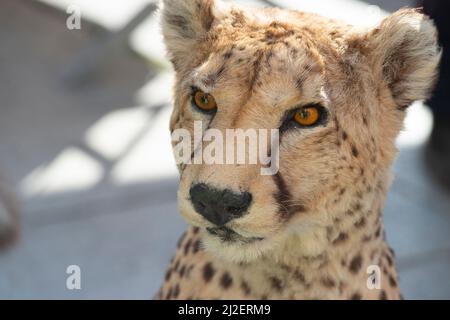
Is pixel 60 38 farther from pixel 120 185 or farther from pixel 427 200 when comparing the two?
pixel 427 200

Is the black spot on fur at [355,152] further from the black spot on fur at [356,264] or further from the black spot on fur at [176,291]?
the black spot on fur at [176,291]

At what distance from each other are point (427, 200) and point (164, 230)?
68.1 inches

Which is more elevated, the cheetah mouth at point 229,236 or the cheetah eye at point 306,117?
the cheetah eye at point 306,117

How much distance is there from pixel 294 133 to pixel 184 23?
64 centimetres

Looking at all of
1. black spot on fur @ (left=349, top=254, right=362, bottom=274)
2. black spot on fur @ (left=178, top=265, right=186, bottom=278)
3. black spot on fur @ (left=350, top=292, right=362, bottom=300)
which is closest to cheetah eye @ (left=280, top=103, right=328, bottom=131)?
black spot on fur @ (left=349, top=254, right=362, bottom=274)

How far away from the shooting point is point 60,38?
7801 mm

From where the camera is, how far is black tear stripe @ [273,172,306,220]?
9.02ft

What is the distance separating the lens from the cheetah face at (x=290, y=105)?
8.79 feet

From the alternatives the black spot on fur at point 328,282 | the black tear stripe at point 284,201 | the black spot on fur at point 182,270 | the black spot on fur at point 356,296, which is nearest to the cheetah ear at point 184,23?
the black tear stripe at point 284,201

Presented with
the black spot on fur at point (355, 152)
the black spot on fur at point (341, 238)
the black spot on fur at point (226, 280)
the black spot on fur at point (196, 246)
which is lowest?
the black spot on fur at point (226, 280)

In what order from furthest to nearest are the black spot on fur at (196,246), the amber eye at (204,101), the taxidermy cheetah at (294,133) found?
1. the black spot on fur at (196,246)
2. the amber eye at (204,101)
3. the taxidermy cheetah at (294,133)

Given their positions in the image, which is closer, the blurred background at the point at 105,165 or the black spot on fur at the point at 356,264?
the black spot on fur at the point at 356,264

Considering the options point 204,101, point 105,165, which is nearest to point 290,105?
point 204,101
